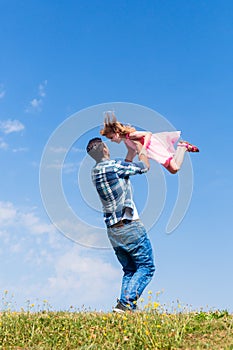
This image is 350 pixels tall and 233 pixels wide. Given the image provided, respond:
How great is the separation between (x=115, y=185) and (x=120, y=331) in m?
2.46

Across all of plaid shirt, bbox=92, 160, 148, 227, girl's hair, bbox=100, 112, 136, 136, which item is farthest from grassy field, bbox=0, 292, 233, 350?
girl's hair, bbox=100, 112, 136, 136

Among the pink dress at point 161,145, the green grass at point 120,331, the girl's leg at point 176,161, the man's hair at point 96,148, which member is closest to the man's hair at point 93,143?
the man's hair at point 96,148

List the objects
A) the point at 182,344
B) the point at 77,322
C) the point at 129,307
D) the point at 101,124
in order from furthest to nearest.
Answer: the point at 101,124 → the point at 129,307 → the point at 77,322 → the point at 182,344

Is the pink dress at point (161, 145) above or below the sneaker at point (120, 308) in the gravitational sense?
above

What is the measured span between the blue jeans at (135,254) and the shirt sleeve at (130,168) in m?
0.80

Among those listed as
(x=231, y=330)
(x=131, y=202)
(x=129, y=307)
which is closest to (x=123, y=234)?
(x=131, y=202)

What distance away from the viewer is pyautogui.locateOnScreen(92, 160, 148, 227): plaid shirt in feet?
29.4

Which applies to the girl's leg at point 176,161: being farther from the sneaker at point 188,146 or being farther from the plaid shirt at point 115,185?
the plaid shirt at point 115,185

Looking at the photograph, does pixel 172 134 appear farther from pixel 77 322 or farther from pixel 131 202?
pixel 77 322

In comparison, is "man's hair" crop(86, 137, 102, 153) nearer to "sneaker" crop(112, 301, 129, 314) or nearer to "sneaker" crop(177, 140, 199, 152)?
"sneaker" crop(177, 140, 199, 152)

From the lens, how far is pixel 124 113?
9.45 meters

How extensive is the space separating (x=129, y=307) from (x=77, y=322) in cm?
102

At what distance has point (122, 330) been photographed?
7605 mm

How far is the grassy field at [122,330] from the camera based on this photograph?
7.09 metres
